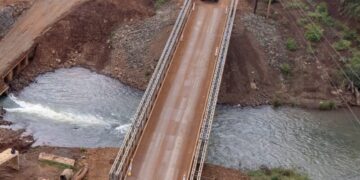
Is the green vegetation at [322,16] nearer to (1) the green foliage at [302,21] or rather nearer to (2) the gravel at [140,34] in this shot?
(1) the green foliage at [302,21]

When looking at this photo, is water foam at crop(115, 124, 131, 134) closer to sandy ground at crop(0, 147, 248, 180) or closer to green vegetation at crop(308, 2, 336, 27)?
sandy ground at crop(0, 147, 248, 180)

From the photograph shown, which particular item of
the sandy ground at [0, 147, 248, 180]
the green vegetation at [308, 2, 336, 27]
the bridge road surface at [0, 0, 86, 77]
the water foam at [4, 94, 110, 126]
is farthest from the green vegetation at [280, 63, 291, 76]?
the bridge road surface at [0, 0, 86, 77]

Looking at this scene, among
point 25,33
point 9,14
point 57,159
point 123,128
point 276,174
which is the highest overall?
point 9,14

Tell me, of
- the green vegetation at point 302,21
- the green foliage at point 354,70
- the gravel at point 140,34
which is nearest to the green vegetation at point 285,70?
the green foliage at point 354,70

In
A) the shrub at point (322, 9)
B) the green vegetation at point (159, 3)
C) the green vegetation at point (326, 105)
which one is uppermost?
the shrub at point (322, 9)

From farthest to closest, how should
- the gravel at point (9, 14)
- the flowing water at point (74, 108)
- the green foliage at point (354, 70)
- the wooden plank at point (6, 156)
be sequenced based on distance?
1. the gravel at point (9, 14)
2. the green foliage at point (354, 70)
3. the flowing water at point (74, 108)
4. the wooden plank at point (6, 156)

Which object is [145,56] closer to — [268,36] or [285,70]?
[268,36]

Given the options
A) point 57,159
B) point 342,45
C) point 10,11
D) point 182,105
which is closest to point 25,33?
point 10,11
